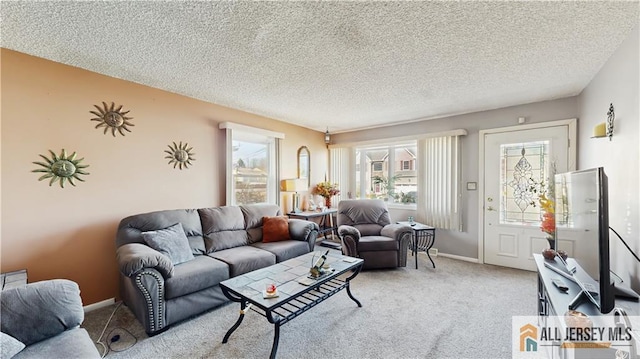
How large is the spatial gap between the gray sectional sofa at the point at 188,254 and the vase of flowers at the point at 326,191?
5.28 ft

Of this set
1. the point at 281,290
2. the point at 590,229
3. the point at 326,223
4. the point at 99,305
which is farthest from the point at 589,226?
the point at 326,223

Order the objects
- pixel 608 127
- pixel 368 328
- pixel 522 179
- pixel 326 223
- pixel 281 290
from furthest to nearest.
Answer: pixel 326 223 < pixel 522 179 < pixel 368 328 < pixel 608 127 < pixel 281 290

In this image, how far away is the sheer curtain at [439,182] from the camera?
4227mm

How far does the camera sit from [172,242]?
2.66m

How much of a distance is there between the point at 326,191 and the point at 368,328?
127 inches

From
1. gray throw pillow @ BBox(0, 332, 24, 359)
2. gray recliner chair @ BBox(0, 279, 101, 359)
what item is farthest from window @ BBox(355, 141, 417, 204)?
gray throw pillow @ BBox(0, 332, 24, 359)

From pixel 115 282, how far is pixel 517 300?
4.33m

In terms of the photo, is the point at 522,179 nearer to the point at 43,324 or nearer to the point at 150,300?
the point at 150,300

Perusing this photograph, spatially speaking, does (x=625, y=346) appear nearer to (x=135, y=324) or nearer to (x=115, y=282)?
(x=135, y=324)

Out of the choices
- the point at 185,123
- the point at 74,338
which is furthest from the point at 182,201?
the point at 74,338

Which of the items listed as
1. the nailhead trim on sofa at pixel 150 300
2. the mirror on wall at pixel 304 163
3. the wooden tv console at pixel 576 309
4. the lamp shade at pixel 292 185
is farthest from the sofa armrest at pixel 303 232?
the wooden tv console at pixel 576 309

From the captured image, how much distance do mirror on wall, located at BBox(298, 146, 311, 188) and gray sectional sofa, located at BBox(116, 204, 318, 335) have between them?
4.97 ft

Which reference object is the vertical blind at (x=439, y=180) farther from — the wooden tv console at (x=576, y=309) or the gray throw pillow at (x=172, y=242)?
the gray throw pillow at (x=172, y=242)

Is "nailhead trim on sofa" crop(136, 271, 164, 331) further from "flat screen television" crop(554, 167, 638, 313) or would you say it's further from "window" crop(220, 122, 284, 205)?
"flat screen television" crop(554, 167, 638, 313)
